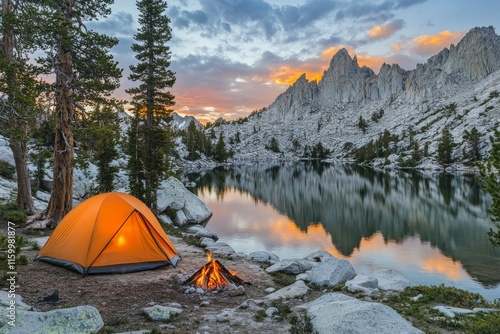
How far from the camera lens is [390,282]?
13.9 metres

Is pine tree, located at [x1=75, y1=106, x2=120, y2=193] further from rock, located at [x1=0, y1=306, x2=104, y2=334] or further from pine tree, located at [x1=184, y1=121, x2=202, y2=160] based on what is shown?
pine tree, located at [x1=184, y1=121, x2=202, y2=160]

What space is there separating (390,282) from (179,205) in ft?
74.7

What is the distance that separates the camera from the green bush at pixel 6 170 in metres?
30.0

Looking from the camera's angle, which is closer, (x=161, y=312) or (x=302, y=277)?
(x=161, y=312)

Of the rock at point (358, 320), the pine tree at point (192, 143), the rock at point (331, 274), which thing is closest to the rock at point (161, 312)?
the rock at point (358, 320)

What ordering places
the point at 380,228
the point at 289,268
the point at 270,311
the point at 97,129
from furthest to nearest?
1. the point at 380,228
2. the point at 97,129
3. the point at 289,268
4. the point at 270,311

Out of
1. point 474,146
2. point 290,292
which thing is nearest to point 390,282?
point 290,292

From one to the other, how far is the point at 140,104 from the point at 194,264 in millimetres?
20834

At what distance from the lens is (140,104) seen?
31219mm

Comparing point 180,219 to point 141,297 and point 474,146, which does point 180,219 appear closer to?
point 141,297

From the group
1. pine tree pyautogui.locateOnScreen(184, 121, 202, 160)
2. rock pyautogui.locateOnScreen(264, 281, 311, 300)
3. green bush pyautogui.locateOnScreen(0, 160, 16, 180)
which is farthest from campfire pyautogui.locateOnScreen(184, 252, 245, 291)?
pine tree pyautogui.locateOnScreen(184, 121, 202, 160)

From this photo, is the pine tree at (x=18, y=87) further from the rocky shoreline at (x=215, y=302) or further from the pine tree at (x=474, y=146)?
the pine tree at (x=474, y=146)

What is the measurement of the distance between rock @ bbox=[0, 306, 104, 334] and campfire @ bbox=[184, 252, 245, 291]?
5.17 m

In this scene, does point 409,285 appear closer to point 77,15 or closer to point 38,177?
point 77,15
